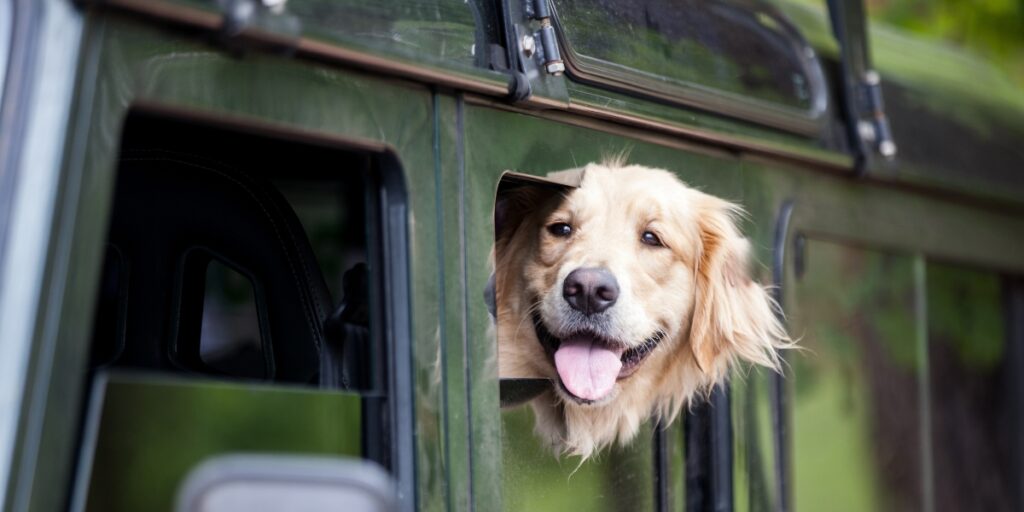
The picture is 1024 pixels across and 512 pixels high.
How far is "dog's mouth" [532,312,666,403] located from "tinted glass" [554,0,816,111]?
466 millimetres

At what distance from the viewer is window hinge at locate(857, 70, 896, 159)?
3.21 metres

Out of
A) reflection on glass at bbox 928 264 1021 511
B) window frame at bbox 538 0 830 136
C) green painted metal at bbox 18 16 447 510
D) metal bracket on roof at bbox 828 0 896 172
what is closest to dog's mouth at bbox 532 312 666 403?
green painted metal at bbox 18 16 447 510

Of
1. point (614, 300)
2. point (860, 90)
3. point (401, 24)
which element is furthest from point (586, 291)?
point (860, 90)

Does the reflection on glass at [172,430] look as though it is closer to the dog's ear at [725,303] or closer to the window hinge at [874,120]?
the dog's ear at [725,303]

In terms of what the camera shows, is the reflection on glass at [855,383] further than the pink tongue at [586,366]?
Yes

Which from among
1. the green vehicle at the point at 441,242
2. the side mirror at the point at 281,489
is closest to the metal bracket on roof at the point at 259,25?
the green vehicle at the point at 441,242

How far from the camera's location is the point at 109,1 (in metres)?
1.64

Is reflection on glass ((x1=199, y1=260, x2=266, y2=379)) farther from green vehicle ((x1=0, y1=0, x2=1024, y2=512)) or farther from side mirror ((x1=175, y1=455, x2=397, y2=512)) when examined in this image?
side mirror ((x1=175, y1=455, x2=397, y2=512))

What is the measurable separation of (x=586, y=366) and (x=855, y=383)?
973mm

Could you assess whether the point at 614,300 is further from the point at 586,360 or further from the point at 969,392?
the point at 969,392

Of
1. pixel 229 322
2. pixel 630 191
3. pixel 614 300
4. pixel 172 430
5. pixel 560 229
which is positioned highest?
pixel 229 322

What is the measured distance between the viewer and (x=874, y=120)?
3271mm

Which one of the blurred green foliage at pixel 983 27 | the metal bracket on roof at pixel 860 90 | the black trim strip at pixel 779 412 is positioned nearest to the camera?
the black trim strip at pixel 779 412

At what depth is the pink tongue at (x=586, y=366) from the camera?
2.29 metres
